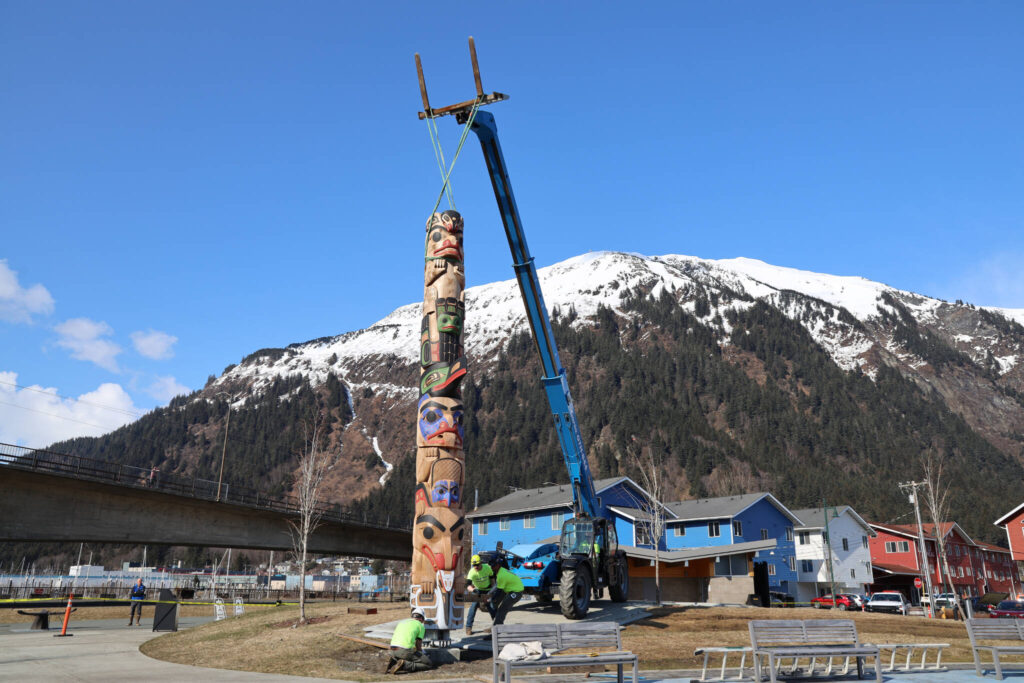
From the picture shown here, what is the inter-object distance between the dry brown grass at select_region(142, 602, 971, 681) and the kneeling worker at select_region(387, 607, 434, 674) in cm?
38

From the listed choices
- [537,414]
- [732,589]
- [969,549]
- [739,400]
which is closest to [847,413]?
[739,400]

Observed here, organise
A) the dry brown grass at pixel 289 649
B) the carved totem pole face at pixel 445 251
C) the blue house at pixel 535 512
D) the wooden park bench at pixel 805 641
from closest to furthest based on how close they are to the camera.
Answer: the wooden park bench at pixel 805 641 → the dry brown grass at pixel 289 649 → the carved totem pole face at pixel 445 251 → the blue house at pixel 535 512

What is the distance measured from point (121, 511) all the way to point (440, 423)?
2681 cm

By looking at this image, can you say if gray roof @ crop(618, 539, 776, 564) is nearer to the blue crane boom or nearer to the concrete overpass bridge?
the blue crane boom

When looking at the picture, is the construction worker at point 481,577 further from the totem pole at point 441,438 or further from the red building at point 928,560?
the red building at point 928,560

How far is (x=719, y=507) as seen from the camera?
2189 inches

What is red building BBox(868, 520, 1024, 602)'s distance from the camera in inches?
2781

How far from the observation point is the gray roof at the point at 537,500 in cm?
5412

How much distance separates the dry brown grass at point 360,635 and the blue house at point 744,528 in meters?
25.6

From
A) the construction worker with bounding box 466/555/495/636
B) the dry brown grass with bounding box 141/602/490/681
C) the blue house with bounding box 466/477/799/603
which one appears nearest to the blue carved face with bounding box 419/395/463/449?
the construction worker with bounding box 466/555/495/636

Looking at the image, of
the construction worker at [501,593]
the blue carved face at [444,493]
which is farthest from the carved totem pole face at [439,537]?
the construction worker at [501,593]

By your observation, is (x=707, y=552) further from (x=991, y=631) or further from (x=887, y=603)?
(x=991, y=631)

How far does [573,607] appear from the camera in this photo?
22406mm

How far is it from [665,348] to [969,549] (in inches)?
4359
